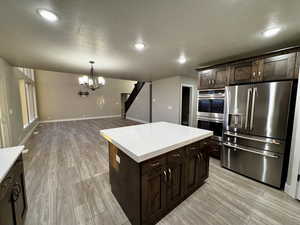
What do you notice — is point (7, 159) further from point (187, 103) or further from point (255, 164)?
point (187, 103)

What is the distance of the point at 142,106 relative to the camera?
764 cm

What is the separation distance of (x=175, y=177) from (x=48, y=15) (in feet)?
8.32

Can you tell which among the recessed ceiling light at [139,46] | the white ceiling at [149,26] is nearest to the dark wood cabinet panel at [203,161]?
the white ceiling at [149,26]

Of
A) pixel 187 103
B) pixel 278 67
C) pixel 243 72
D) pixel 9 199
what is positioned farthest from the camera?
pixel 187 103

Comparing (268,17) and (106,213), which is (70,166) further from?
(268,17)

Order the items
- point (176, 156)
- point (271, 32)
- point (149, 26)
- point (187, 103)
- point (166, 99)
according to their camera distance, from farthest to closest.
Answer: point (187, 103), point (166, 99), point (271, 32), point (149, 26), point (176, 156)

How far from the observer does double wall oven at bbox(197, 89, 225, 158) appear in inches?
112

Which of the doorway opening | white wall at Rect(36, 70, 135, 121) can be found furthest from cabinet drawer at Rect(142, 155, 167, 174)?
white wall at Rect(36, 70, 135, 121)

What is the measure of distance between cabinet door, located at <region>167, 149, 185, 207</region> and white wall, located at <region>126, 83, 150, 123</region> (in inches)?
219

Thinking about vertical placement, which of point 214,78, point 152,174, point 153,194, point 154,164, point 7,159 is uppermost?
point 214,78

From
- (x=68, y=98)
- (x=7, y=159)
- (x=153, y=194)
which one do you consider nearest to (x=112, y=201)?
(x=153, y=194)

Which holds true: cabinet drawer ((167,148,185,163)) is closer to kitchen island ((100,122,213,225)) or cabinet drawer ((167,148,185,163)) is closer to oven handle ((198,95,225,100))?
kitchen island ((100,122,213,225))

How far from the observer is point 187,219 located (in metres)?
1.55

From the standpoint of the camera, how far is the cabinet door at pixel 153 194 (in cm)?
130
